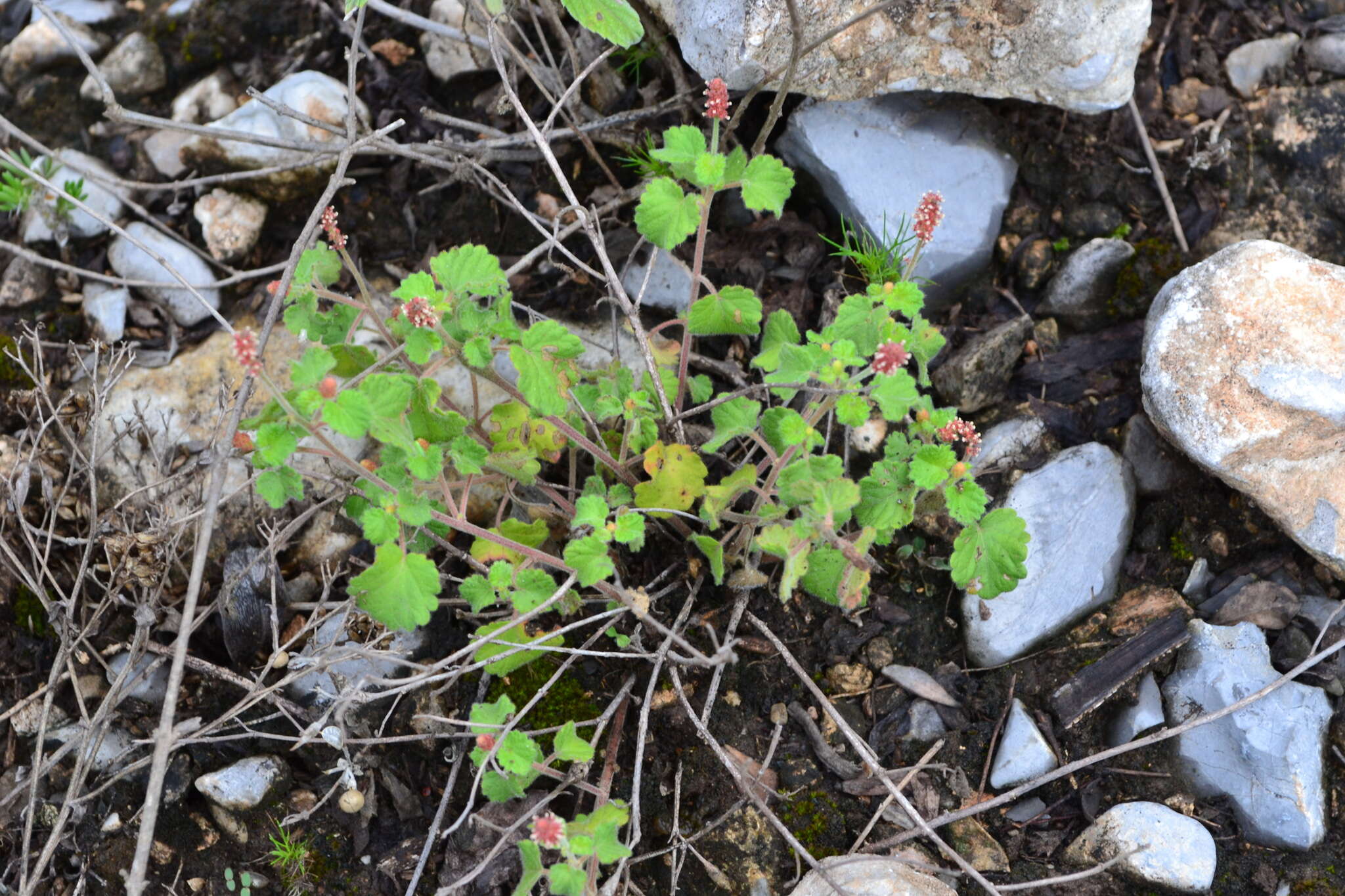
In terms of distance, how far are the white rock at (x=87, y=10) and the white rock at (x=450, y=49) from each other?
4.54 feet

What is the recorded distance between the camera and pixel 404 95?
388 cm

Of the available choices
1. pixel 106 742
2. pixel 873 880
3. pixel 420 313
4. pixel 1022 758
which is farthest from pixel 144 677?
pixel 1022 758

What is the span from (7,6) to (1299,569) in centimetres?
534

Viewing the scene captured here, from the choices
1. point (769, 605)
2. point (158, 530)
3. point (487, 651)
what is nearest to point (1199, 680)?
point (769, 605)

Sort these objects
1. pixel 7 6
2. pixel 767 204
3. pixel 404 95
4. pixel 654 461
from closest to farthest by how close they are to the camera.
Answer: pixel 767 204 → pixel 654 461 → pixel 404 95 → pixel 7 6

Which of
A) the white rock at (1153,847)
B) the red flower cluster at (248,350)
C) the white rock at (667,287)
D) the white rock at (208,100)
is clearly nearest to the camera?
the red flower cluster at (248,350)

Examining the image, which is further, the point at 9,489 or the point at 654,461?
the point at 9,489

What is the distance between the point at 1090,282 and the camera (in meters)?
3.45

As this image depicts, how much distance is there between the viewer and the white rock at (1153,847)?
2.68 m

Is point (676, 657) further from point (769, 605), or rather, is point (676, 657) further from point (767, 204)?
point (767, 204)

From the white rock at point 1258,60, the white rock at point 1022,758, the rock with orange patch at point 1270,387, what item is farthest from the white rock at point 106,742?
the white rock at point 1258,60

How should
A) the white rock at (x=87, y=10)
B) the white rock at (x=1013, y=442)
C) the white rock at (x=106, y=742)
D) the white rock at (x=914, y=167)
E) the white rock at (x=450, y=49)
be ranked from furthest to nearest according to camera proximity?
the white rock at (x=87, y=10), the white rock at (x=450, y=49), the white rock at (x=914, y=167), the white rock at (x=1013, y=442), the white rock at (x=106, y=742)

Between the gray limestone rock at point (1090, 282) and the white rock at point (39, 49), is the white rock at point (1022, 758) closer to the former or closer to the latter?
the gray limestone rock at point (1090, 282)

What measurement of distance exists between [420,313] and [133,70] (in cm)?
259
